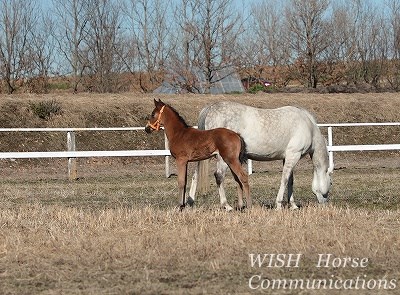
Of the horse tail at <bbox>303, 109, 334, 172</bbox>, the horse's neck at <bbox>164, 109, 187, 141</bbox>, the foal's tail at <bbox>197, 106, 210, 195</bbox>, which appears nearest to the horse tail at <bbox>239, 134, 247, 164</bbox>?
the foal's tail at <bbox>197, 106, 210, 195</bbox>

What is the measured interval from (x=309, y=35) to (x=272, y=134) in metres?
34.4

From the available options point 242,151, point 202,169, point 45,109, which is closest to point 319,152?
point 242,151

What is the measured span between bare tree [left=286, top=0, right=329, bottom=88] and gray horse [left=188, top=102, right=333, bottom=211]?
32.7 m

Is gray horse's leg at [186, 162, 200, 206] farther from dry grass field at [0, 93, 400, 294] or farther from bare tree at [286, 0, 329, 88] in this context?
bare tree at [286, 0, 329, 88]

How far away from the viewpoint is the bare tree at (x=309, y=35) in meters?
45.8

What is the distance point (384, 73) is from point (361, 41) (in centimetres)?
335

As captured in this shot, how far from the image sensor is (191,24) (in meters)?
41.7

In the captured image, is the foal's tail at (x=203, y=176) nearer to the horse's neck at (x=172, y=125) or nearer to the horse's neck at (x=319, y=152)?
the horse's neck at (x=172, y=125)

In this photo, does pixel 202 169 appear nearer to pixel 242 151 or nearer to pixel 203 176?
pixel 203 176

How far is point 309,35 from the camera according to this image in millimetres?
46188

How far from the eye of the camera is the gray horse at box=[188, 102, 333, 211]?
12.8 meters

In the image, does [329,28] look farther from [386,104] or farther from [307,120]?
[307,120]

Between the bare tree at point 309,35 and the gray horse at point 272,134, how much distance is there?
3269cm

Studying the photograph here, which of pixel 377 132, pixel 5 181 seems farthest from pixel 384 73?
pixel 5 181
